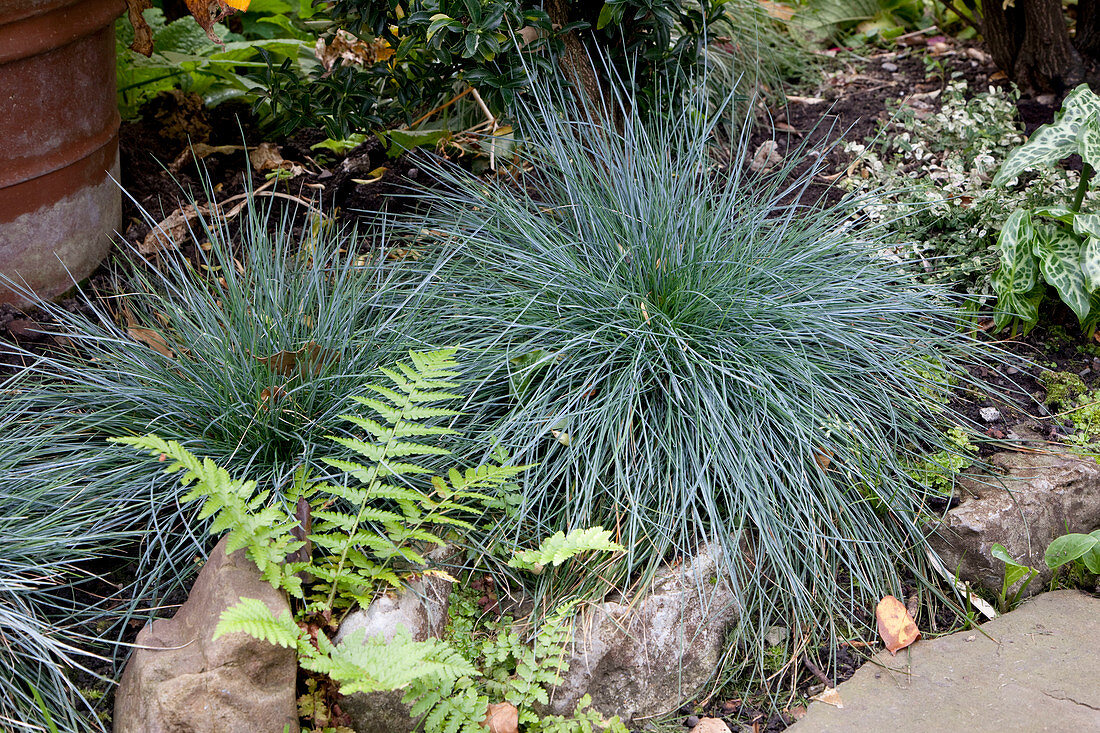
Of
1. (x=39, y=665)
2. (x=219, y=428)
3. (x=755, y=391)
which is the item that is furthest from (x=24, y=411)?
(x=755, y=391)

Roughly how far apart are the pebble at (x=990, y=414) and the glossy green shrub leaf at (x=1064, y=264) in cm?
42

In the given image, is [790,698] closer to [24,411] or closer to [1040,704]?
[1040,704]

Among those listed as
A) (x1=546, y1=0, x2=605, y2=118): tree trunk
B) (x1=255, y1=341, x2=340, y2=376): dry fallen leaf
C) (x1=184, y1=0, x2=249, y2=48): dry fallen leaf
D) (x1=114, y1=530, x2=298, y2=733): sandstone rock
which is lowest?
(x1=114, y1=530, x2=298, y2=733): sandstone rock

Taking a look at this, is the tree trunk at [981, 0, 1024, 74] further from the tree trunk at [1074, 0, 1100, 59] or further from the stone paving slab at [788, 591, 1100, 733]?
the stone paving slab at [788, 591, 1100, 733]

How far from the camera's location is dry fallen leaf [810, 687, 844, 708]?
2.12 m

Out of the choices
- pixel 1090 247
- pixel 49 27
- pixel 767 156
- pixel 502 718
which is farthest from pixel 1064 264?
pixel 49 27

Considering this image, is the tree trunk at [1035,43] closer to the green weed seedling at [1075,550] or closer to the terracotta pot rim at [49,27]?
the green weed seedling at [1075,550]

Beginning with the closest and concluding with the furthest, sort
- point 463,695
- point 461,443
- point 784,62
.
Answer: point 463,695 < point 461,443 < point 784,62

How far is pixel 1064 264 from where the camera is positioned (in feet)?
9.46

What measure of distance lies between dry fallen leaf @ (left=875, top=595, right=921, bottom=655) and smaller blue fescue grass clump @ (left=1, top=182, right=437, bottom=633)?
1469 millimetres

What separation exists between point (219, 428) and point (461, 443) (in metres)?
0.65

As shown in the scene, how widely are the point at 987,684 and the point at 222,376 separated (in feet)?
6.79

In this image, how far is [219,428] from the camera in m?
2.34

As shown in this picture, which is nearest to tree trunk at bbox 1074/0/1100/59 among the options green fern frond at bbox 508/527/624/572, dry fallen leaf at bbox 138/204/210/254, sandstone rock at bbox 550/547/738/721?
sandstone rock at bbox 550/547/738/721
